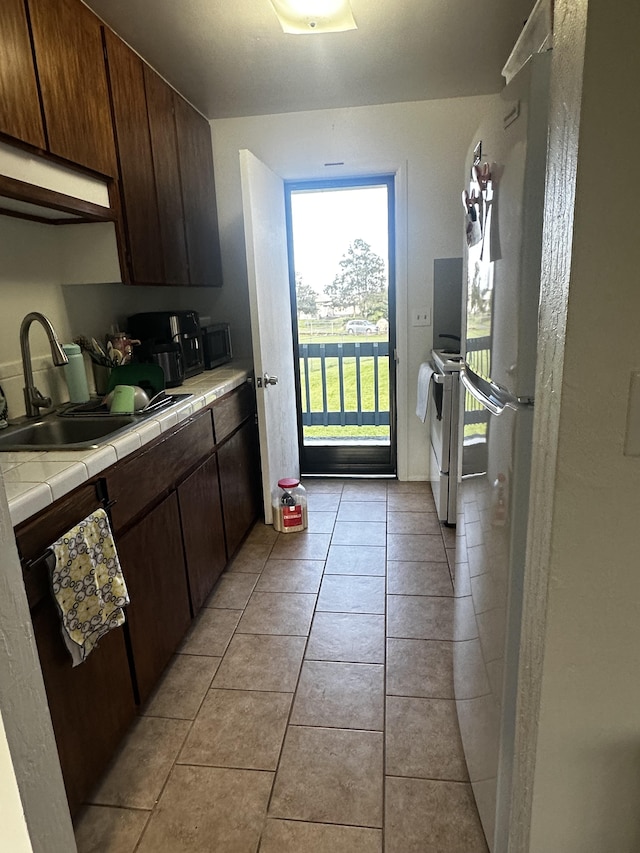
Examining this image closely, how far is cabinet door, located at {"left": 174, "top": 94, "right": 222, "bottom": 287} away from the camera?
109 inches

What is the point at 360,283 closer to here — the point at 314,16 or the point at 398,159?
the point at 398,159

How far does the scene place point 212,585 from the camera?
2307mm

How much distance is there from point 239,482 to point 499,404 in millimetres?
1867

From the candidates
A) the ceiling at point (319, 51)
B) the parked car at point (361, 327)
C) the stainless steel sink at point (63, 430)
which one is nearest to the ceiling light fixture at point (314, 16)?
the ceiling at point (319, 51)

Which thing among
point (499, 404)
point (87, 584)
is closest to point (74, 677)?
point (87, 584)

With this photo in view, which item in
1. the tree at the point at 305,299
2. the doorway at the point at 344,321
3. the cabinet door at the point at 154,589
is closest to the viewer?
the cabinet door at the point at 154,589

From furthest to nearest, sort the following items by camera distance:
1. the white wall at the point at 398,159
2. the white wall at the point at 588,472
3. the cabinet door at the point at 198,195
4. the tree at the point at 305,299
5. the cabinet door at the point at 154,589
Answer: the tree at the point at 305,299 < the white wall at the point at 398,159 < the cabinet door at the point at 198,195 < the cabinet door at the point at 154,589 < the white wall at the point at 588,472

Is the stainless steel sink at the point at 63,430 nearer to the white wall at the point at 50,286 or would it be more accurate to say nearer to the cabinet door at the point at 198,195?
the white wall at the point at 50,286

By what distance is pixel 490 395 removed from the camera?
3.76 ft

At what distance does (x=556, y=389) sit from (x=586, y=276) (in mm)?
161

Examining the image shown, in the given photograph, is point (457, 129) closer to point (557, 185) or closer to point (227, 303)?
point (227, 303)

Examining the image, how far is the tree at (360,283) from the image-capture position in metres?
3.54

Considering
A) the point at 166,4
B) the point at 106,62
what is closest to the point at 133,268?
the point at 106,62

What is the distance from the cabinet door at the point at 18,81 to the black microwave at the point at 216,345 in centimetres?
140
